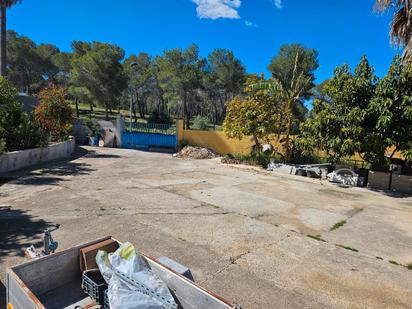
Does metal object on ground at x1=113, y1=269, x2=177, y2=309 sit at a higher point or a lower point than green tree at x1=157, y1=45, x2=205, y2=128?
lower

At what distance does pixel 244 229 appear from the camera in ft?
21.0

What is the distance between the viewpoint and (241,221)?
6.89m

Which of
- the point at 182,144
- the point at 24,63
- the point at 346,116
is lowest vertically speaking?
the point at 182,144

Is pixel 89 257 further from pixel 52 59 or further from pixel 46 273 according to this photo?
pixel 52 59

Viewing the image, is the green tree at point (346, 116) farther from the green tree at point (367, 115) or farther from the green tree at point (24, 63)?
the green tree at point (24, 63)

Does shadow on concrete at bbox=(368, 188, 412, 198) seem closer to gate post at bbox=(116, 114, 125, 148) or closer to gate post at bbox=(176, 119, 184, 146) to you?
gate post at bbox=(176, 119, 184, 146)

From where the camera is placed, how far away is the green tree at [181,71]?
3509 centimetres

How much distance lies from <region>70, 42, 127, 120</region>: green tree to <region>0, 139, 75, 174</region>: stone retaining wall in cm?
1426

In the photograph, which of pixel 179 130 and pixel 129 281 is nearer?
pixel 129 281

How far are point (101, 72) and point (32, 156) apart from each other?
18257mm

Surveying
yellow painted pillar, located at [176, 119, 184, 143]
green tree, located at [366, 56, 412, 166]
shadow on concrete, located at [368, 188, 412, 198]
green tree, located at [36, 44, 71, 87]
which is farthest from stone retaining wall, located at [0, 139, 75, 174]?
green tree, located at [36, 44, 71, 87]

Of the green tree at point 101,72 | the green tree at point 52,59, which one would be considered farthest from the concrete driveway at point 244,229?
the green tree at point 52,59

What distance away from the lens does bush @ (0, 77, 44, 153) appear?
39.3 ft

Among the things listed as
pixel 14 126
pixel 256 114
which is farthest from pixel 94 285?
pixel 256 114
